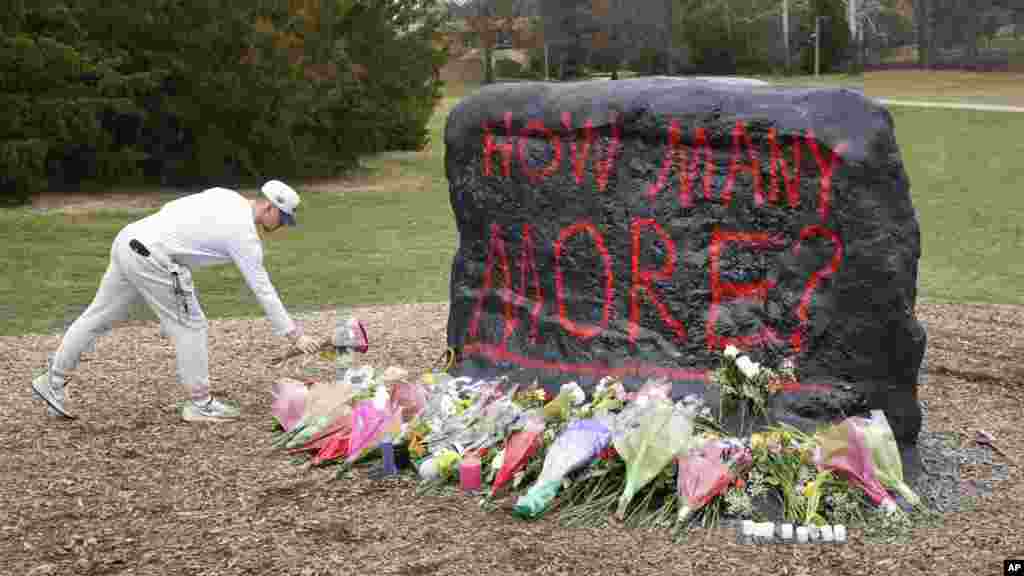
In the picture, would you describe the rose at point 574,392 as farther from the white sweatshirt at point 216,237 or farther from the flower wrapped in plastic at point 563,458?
the white sweatshirt at point 216,237

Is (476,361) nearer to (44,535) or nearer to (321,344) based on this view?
(321,344)

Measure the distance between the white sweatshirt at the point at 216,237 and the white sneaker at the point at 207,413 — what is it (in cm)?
79

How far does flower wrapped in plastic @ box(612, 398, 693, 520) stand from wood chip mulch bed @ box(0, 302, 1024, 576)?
0.69 feet

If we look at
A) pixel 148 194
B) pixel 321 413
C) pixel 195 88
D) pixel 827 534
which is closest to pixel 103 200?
pixel 148 194

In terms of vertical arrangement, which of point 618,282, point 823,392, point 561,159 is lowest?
point 823,392

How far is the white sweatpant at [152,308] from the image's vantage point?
6484 mm

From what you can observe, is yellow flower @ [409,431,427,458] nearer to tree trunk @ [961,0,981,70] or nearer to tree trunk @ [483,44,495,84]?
tree trunk @ [961,0,981,70]

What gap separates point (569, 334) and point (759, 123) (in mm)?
1542

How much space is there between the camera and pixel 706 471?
520 cm

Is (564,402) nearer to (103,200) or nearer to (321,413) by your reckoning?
(321,413)

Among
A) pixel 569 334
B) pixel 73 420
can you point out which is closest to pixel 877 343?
pixel 569 334

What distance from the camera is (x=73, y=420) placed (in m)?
7.02

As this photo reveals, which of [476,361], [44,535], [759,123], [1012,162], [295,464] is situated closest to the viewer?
[44,535]

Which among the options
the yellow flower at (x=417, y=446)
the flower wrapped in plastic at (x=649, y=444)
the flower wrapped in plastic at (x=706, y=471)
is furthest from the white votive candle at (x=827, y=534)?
the yellow flower at (x=417, y=446)
